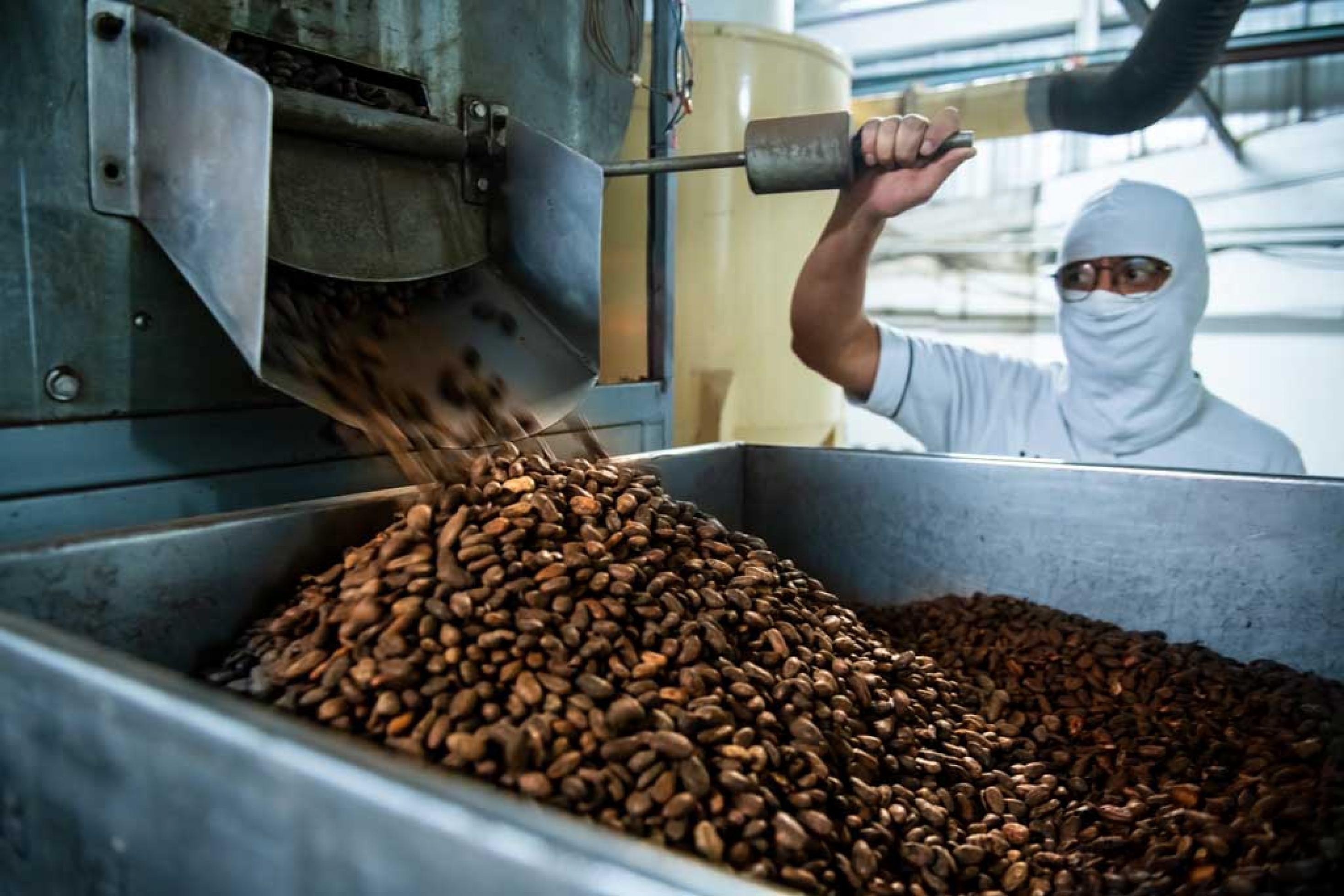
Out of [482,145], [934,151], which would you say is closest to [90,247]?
[482,145]

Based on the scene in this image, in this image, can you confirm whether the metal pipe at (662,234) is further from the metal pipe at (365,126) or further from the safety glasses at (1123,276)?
the safety glasses at (1123,276)

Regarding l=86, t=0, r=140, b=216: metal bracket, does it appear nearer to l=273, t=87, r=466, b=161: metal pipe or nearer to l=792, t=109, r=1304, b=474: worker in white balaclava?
l=273, t=87, r=466, b=161: metal pipe

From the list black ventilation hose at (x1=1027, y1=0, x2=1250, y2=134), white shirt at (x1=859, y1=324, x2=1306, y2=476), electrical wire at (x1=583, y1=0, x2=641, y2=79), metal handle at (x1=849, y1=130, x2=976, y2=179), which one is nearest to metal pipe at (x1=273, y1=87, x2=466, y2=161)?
electrical wire at (x1=583, y1=0, x2=641, y2=79)

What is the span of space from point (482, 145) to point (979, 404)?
1439mm

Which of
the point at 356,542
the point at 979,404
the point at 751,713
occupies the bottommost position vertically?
the point at 751,713

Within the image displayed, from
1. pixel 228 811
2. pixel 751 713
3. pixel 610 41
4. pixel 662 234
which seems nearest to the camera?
pixel 228 811

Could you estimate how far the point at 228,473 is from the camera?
112 centimetres

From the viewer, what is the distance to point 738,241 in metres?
2.41

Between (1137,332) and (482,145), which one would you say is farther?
(1137,332)

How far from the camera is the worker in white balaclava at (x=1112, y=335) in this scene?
1.97 meters

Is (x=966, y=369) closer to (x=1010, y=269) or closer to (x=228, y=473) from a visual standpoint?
(x=228, y=473)

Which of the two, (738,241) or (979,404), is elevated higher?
(738,241)

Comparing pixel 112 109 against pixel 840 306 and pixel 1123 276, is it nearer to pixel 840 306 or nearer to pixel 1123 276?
pixel 840 306

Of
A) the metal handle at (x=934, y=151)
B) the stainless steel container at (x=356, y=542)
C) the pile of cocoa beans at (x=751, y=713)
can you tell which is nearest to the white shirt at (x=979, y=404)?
the stainless steel container at (x=356, y=542)
